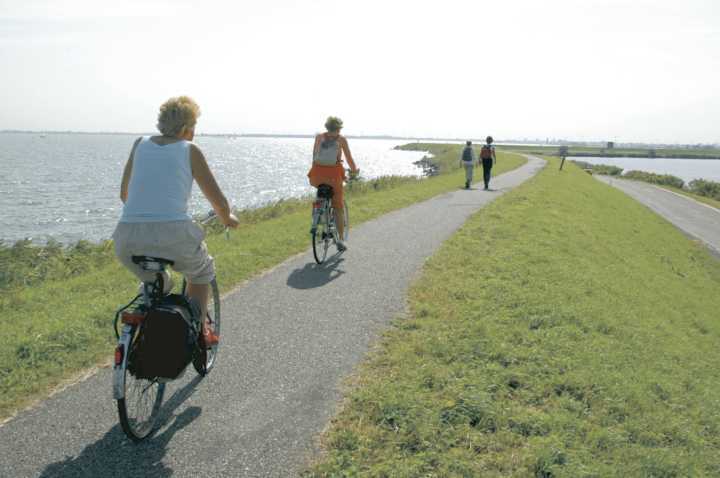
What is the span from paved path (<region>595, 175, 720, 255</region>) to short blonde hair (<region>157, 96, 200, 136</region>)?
74.1ft

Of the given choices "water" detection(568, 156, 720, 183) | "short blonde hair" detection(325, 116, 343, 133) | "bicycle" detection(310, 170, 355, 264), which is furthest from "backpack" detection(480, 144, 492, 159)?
"water" detection(568, 156, 720, 183)

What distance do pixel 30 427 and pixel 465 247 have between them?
774cm

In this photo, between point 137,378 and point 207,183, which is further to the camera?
point 207,183

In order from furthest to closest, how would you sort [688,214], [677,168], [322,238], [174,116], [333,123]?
[677,168] → [688,214] → [322,238] → [333,123] → [174,116]

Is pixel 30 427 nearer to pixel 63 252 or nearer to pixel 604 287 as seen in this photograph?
pixel 604 287

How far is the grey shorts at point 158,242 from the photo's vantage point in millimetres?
3252

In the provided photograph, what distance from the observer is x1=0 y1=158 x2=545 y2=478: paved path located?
3.21 metres

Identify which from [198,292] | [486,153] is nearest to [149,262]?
[198,292]

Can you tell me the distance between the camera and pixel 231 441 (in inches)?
136

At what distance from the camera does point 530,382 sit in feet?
14.5

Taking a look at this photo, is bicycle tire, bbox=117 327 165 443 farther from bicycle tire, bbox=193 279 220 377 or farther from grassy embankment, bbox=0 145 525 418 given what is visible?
grassy embankment, bbox=0 145 525 418

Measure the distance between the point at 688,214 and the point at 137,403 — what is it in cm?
3518

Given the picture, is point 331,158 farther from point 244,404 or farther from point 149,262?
point 149,262

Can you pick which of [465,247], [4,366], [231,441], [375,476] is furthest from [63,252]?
[375,476]
